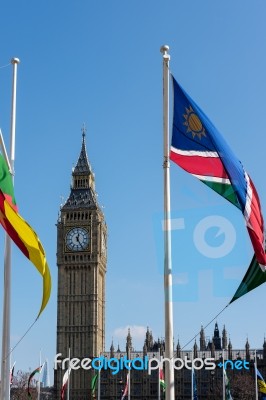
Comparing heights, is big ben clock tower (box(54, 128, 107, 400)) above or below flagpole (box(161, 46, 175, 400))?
above

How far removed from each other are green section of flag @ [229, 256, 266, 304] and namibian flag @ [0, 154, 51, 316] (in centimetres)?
396

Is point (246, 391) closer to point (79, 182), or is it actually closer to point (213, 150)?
point (79, 182)

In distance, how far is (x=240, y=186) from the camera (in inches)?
570

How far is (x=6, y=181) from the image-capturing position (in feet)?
53.5

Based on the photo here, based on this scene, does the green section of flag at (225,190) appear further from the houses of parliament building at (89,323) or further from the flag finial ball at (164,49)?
the houses of parliament building at (89,323)

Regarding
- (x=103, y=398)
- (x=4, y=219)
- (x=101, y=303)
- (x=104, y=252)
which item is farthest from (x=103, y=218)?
(x=4, y=219)

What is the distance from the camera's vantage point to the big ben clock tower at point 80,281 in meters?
94.9

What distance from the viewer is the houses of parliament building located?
94.4 meters

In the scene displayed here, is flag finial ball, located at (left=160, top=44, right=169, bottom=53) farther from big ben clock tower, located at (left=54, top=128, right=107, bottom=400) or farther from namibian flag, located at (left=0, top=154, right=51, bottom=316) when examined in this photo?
big ben clock tower, located at (left=54, top=128, right=107, bottom=400)

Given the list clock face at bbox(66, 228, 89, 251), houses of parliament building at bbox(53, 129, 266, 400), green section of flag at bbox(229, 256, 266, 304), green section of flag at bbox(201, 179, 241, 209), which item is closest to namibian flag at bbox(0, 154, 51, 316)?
green section of flag at bbox(201, 179, 241, 209)

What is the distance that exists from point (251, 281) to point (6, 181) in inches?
224

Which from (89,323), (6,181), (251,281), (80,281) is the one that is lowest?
(251,281)

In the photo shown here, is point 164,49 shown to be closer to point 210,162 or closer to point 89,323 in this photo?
point 210,162

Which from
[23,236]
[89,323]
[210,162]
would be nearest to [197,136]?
[210,162]
